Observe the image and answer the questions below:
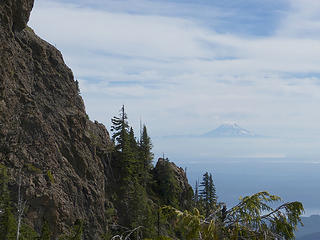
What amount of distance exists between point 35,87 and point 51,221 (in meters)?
17.2

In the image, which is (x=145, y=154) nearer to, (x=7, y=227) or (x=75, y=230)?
(x=75, y=230)

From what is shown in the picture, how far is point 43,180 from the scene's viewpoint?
45.9 metres

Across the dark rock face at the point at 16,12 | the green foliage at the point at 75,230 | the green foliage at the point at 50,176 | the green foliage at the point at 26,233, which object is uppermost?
the dark rock face at the point at 16,12

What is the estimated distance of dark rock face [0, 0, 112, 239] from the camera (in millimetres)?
44781

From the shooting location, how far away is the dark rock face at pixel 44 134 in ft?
147

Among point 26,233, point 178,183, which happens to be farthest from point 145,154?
point 26,233

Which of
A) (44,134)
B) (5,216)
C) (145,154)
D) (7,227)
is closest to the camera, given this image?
(7,227)

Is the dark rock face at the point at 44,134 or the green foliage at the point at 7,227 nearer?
the green foliage at the point at 7,227

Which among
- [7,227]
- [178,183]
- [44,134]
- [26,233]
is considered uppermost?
[44,134]

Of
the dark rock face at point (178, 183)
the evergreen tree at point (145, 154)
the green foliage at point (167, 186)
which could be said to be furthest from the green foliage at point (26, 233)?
the dark rock face at point (178, 183)

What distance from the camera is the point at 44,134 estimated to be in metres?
48.4

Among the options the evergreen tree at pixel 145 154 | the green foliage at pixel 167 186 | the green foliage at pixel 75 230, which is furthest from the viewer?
the green foliage at pixel 167 186

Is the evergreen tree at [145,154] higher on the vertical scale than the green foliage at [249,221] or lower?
higher

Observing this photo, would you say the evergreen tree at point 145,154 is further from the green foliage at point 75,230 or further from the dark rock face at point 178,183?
the green foliage at point 75,230
